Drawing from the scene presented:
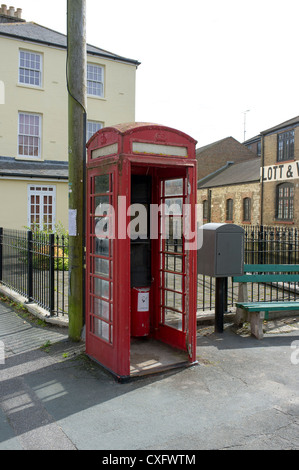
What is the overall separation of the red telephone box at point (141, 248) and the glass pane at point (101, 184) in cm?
1

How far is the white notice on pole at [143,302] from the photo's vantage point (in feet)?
19.5

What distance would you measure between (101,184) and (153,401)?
2.58 meters

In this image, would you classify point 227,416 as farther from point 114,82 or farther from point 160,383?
point 114,82

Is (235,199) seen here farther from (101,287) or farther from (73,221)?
(101,287)

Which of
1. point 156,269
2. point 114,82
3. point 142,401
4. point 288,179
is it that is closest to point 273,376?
point 142,401

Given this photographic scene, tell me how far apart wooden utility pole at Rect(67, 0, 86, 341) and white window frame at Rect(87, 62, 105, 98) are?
17.1m

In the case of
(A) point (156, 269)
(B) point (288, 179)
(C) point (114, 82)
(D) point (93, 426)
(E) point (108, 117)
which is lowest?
(D) point (93, 426)

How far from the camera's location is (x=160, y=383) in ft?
15.6

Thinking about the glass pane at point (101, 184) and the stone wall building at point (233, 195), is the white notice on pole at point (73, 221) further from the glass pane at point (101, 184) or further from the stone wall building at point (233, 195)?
the stone wall building at point (233, 195)

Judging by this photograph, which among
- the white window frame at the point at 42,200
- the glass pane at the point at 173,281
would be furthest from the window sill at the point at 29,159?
the glass pane at the point at 173,281

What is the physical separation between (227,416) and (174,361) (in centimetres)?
142

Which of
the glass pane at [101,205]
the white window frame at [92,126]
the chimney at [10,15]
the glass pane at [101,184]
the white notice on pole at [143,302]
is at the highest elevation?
the chimney at [10,15]

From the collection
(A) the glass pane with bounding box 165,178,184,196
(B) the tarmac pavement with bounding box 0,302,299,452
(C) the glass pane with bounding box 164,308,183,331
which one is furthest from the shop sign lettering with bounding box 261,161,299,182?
(C) the glass pane with bounding box 164,308,183,331

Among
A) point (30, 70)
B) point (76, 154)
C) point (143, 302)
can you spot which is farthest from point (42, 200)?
point (143, 302)
